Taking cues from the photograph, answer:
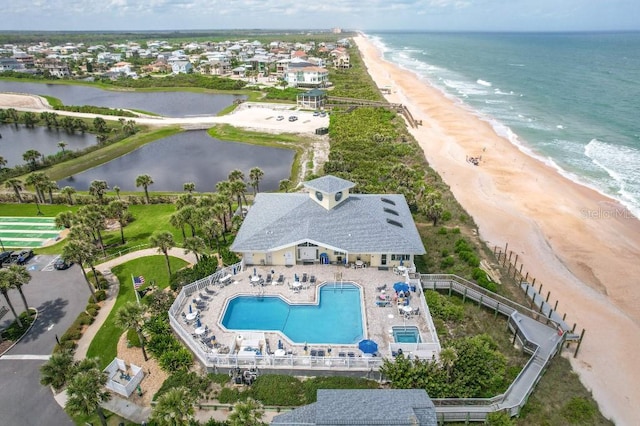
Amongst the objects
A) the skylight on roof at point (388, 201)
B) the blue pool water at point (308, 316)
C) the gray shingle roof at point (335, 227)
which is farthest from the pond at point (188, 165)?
the blue pool water at point (308, 316)

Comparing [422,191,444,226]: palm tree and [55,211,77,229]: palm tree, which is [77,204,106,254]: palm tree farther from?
[422,191,444,226]: palm tree

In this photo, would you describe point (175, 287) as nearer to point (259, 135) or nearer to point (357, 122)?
point (259, 135)

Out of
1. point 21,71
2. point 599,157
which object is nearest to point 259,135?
point 599,157

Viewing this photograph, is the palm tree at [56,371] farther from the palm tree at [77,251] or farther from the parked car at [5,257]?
the parked car at [5,257]

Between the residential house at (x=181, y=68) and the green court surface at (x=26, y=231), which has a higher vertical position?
the residential house at (x=181, y=68)

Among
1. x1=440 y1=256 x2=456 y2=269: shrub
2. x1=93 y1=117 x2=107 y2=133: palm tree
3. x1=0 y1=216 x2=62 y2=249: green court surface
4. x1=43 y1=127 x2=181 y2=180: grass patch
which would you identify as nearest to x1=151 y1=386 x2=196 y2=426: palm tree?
x1=440 y1=256 x2=456 y2=269: shrub

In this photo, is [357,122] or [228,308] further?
[357,122]

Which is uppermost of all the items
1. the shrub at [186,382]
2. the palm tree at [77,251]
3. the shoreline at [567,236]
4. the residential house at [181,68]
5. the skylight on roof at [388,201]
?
the residential house at [181,68]
